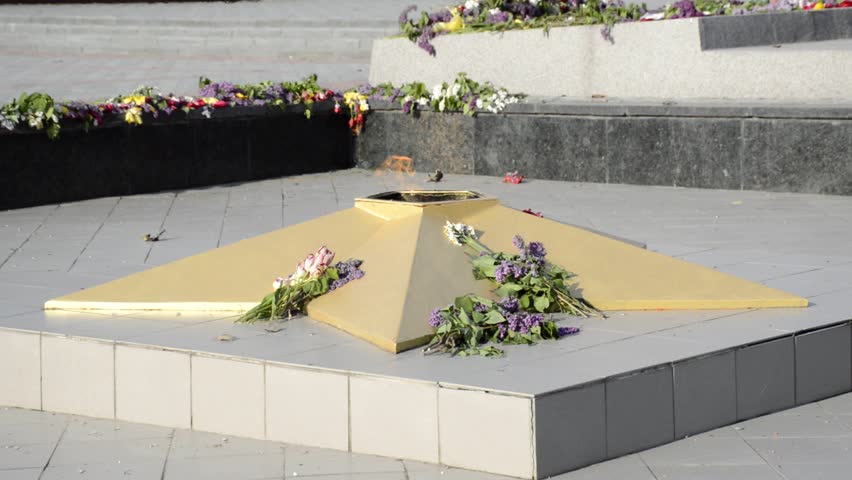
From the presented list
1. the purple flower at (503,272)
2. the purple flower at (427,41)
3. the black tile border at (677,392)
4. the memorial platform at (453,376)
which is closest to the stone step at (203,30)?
the purple flower at (427,41)

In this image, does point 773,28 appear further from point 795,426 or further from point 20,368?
point 20,368

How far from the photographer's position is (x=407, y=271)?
489cm

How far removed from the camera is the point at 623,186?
366 inches

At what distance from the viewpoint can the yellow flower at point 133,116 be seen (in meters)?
9.22

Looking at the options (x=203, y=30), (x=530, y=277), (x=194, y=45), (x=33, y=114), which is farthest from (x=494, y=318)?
(x=203, y=30)

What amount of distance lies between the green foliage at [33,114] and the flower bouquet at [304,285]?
414 cm

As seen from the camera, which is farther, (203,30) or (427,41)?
(203,30)

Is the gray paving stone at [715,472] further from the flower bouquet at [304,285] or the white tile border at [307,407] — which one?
the flower bouquet at [304,285]

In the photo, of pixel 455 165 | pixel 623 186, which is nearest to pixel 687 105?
pixel 623 186

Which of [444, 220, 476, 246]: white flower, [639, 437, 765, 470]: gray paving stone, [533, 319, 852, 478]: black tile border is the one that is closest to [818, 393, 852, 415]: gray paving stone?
[533, 319, 852, 478]: black tile border

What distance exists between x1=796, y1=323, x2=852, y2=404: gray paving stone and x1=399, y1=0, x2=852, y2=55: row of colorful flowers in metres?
5.36

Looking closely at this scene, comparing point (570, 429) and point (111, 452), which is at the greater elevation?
point (570, 429)

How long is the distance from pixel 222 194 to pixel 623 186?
110 inches

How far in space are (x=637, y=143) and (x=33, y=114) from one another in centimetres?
404
